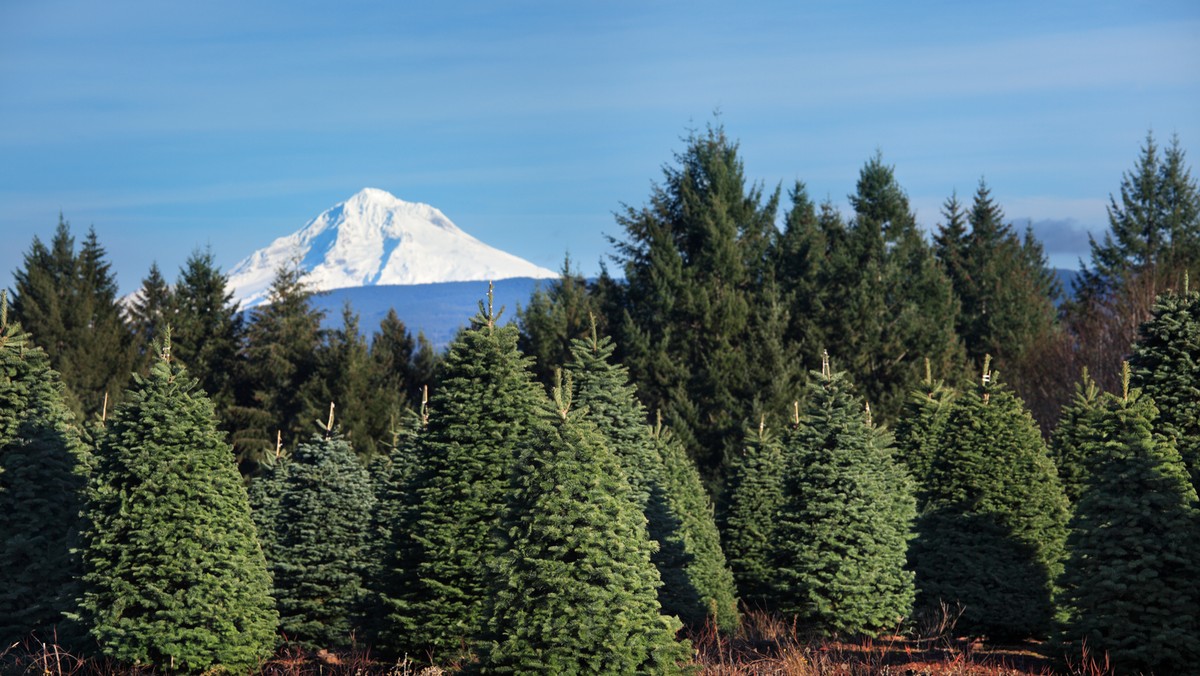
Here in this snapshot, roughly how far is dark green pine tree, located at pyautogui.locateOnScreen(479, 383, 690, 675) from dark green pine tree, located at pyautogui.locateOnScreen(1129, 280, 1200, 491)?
27.5 ft

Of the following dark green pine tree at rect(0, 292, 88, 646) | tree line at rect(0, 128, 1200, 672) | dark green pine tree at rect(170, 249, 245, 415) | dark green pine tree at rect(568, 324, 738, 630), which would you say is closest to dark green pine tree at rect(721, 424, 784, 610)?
tree line at rect(0, 128, 1200, 672)

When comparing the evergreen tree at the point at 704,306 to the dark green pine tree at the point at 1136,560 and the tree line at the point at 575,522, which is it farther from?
the dark green pine tree at the point at 1136,560

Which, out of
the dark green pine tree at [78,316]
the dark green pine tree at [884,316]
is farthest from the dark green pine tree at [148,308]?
the dark green pine tree at [884,316]

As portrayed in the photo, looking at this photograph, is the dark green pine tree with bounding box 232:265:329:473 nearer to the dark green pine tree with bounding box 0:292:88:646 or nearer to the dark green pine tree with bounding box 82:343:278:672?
the dark green pine tree with bounding box 0:292:88:646

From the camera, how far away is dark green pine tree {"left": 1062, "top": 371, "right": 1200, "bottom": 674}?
13047mm

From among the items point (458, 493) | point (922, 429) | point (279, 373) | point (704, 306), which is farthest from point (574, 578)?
point (279, 373)

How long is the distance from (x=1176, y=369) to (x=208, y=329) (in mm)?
42919

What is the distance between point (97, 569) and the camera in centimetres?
1371

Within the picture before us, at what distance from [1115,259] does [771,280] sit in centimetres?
2532

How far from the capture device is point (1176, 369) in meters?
15.3

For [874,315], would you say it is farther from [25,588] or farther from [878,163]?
[25,588]

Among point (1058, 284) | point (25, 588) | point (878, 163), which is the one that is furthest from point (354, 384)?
point (1058, 284)

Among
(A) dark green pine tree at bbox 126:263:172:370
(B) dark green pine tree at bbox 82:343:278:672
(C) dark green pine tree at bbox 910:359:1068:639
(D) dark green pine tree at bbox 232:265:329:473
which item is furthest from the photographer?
(A) dark green pine tree at bbox 126:263:172:370

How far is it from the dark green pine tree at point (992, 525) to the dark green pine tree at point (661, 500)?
11.3 feet
